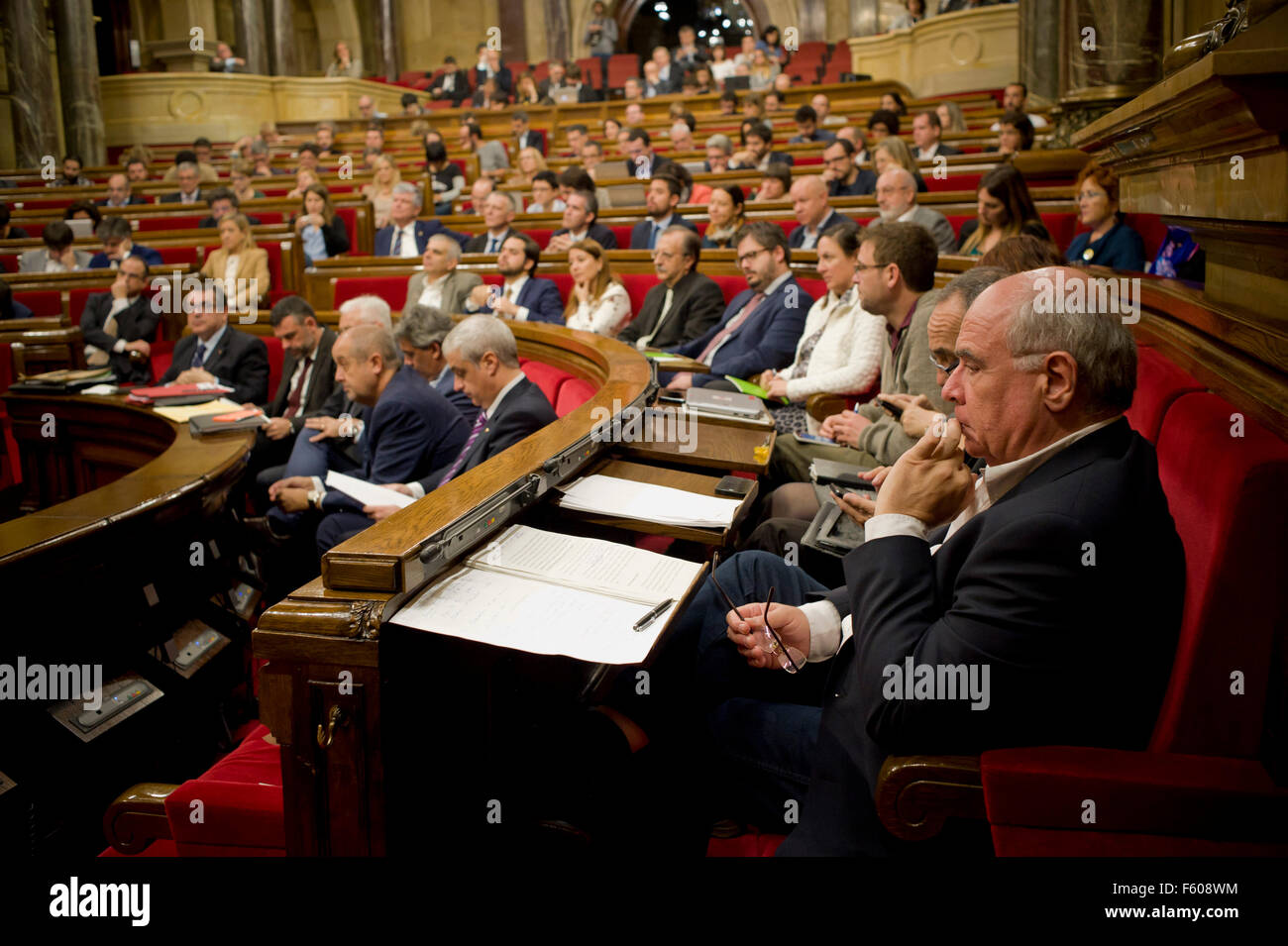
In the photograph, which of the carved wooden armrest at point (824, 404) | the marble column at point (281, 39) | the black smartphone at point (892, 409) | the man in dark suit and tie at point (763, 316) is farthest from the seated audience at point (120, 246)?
the marble column at point (281, 39)

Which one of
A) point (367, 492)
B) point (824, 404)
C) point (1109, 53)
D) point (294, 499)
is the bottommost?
point (294, 499)

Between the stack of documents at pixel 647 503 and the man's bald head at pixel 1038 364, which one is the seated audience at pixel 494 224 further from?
the man's bald head at pixel 1038 364

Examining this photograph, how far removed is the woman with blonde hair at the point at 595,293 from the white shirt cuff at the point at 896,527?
3.33 m

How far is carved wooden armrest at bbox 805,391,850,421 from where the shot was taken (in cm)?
297

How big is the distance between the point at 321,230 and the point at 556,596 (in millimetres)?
6002

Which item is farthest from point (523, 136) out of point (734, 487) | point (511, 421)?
point (734, 487)

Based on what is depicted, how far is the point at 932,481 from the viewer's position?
48.4 inches

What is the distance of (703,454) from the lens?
6.97ft

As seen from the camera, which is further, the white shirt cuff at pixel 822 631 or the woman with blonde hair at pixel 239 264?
the woman with blonde hair at pixel 239 264

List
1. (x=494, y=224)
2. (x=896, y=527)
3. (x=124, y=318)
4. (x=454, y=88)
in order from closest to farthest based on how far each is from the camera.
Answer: (x=896, y=527), (x=124, y=318), (x=494, y=224), (x=454, y=88)

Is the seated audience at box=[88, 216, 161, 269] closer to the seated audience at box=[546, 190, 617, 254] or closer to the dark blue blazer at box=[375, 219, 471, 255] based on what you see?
the dark blue blazer at box=[375, 219, 471, 255]

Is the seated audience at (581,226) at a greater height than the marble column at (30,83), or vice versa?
the marble column at (30,83)

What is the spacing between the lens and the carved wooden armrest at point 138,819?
1.33m

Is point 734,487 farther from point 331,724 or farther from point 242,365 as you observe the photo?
point 242,365
